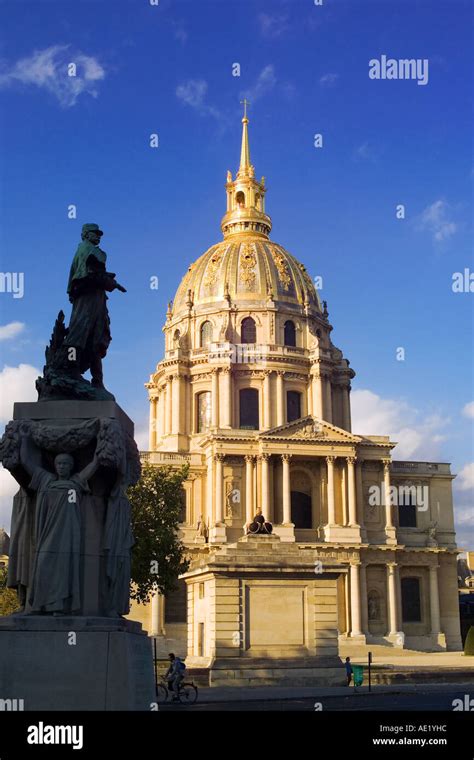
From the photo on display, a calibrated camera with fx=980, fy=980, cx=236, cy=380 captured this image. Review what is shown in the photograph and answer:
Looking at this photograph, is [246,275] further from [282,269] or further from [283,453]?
[283,453]

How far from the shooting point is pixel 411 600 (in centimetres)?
7538

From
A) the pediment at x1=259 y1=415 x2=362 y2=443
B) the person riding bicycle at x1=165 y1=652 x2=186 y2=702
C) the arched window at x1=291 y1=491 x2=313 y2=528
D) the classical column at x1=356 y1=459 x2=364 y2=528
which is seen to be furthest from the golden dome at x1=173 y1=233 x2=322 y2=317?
the person riding bicycle at x1=165 y1=652 x2=186 y2=702

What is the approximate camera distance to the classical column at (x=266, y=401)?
3219 inches

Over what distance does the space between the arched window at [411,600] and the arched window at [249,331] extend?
972 inches

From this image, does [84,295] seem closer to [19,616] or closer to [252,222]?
[19,616]

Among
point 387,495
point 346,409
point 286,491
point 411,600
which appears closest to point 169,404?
point 346,409

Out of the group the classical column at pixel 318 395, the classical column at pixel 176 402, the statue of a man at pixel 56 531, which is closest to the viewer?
the statue of a man at pixel 56 531

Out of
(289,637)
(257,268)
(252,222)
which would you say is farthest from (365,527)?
(289,637)

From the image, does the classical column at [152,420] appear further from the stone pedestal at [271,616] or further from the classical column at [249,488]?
the stone pedestal at [271,616]

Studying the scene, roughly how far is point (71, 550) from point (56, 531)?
0.89ft

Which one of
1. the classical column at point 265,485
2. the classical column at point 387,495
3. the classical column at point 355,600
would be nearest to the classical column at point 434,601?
the classical column at point 387,495

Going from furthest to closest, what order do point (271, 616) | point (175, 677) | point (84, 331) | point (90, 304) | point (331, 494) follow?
point (331, 494) < point (271, 616) < point (175, 677) < point (90, 304) < point (84, 331)

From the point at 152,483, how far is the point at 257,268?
43.5m

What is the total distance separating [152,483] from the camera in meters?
48.3
